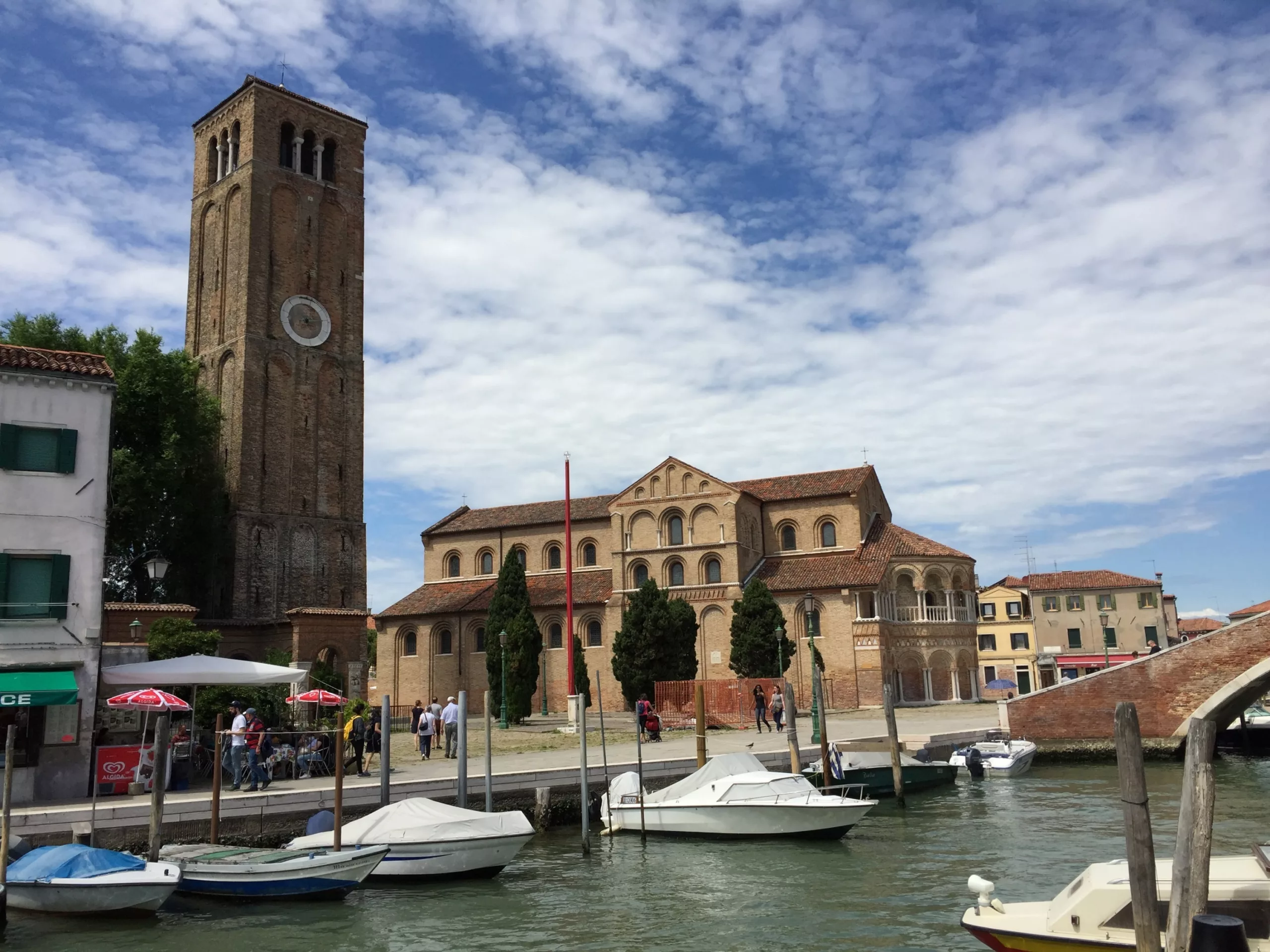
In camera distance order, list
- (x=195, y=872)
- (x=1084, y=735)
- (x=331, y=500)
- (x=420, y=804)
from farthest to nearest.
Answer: (x=331, y=500)
(x=1084, y=735)
(x=420, y=804)
(x=195, y=872)

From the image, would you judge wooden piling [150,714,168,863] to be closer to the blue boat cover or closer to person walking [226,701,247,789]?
the blue boat cover

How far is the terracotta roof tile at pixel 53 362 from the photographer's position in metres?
18.6

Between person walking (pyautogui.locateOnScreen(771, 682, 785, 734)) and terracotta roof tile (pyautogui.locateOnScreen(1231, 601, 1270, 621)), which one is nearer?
person walking (pyautogui.locateOnScreen(771, 682, 785, 734))

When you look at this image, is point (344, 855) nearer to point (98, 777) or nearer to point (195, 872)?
point (195, 872)

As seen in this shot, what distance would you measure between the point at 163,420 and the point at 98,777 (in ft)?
78.8

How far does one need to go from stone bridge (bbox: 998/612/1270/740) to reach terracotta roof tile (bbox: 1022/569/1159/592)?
1382 inches

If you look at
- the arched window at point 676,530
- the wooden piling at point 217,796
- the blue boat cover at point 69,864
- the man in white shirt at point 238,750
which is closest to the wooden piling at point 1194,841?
the blue boat cover at point 69,864

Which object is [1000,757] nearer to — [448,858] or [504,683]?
[448,858]

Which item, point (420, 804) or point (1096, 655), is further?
point (1096, 655)

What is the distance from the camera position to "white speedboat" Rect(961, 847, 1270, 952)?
338 inches

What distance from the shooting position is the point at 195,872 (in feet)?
46.2

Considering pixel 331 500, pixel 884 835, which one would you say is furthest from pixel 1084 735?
pixel 331 500

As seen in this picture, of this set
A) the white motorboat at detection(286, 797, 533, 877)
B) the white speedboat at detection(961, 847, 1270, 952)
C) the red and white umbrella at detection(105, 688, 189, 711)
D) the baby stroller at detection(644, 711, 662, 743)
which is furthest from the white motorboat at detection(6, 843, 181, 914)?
the baby stroller at detection(644, 711, 662, 743)

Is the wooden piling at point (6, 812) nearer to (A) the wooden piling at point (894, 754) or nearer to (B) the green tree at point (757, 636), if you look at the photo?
(A) the wooden piling at point (894, 754)
